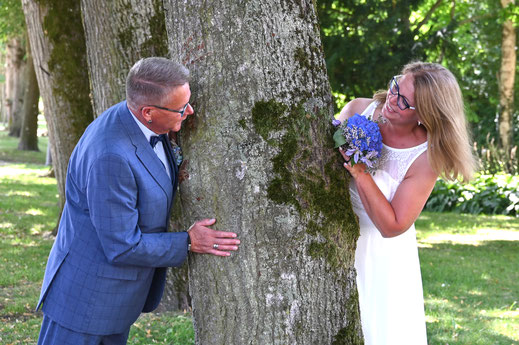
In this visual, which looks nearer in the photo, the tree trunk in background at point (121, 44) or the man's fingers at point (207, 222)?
the man's fingers at point (207, 222)

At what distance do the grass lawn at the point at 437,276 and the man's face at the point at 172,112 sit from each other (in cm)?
272

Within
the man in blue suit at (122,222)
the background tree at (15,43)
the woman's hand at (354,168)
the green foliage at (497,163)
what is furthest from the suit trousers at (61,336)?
the green foliage at (497,163)

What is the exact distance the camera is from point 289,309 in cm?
307

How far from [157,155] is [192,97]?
326mm

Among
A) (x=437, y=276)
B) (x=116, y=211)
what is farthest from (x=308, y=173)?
(x=437, y=276)

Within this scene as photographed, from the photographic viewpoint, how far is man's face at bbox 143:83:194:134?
295cm

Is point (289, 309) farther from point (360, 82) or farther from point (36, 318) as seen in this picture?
point (360, 82)

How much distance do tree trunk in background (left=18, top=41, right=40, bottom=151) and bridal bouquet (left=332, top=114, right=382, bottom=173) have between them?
736 inches

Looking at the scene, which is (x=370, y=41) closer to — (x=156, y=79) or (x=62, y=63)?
(x=62, y=63)

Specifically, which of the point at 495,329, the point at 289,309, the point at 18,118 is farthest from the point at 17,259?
the point at 18,118

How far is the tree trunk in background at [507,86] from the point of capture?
1761cm

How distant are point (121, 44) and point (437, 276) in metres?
5.15

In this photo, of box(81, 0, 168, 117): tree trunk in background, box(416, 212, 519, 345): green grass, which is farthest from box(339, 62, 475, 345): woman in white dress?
box(81, 0, 168, 117): tree trunk in background

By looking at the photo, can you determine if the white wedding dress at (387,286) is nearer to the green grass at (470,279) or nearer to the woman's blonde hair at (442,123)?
the woman's blonde hair at (442,123)
